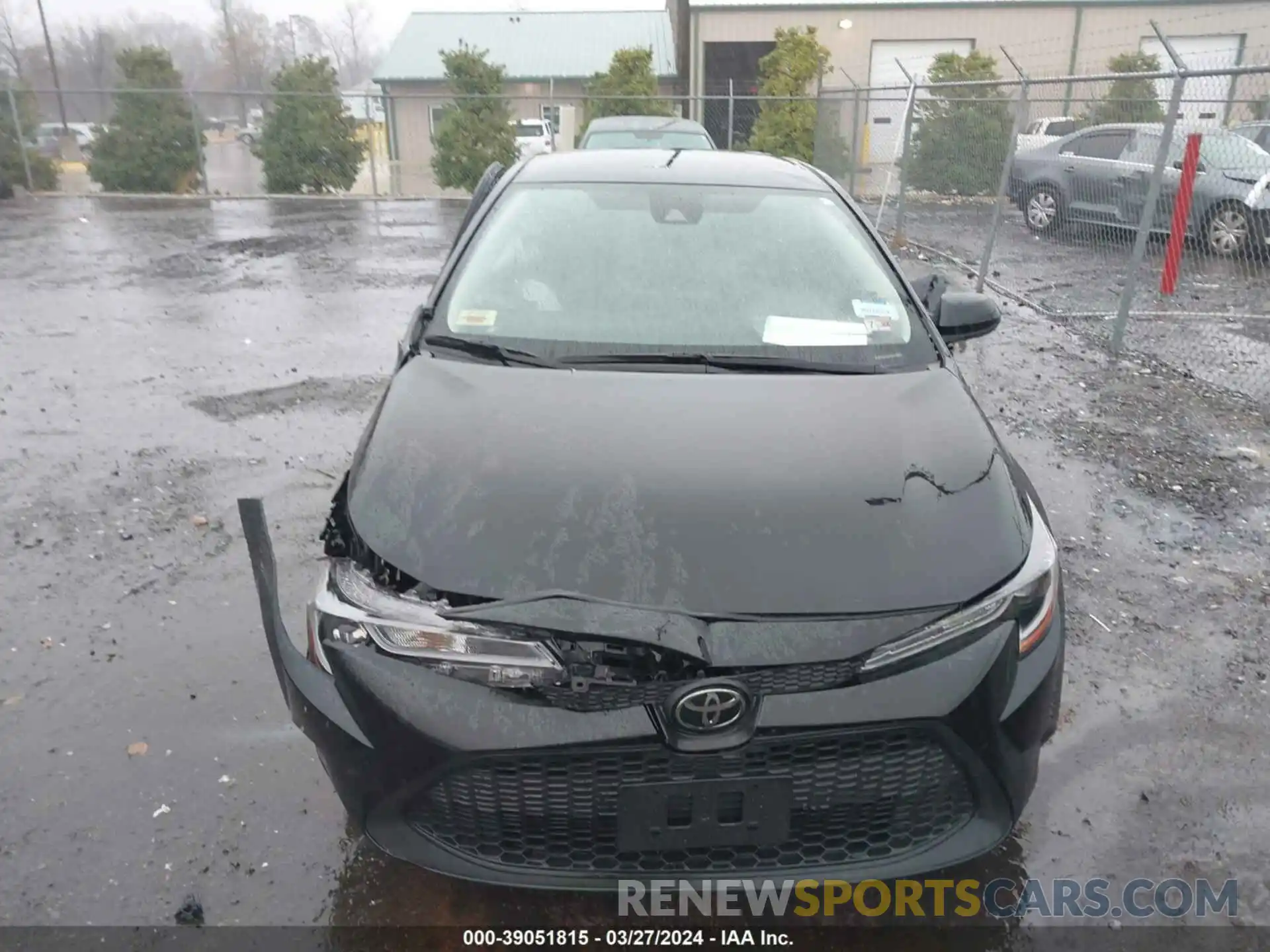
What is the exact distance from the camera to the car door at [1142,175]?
9.40 metres

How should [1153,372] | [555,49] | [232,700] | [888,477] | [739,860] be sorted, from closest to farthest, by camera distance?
[739,860] < [888,477] < [232,700] < [1153,372] < [555,49]

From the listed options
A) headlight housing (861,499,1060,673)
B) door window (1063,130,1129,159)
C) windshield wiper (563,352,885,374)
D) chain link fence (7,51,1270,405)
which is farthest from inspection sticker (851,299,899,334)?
door window (1063,130,1129,159)

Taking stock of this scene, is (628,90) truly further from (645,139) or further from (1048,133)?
(645,139)

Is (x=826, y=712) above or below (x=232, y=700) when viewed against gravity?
above

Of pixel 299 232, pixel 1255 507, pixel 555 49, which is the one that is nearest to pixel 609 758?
pixel 1255 507

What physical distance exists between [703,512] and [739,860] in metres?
0.74

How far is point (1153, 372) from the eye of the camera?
22.2 feet

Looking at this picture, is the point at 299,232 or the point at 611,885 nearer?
the point at 611,885

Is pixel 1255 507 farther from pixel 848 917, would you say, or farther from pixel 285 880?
pixel 285 880

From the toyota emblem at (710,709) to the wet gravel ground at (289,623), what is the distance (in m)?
0.79

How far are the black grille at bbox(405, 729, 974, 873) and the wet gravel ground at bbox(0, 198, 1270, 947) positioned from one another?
0.46 meters

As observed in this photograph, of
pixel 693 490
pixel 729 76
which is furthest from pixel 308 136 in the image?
pixel 693 490

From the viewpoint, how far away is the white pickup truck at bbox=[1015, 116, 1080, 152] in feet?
42.3

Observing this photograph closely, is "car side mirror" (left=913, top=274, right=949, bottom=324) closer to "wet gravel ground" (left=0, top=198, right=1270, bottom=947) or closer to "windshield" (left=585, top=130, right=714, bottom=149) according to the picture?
"wet gravel ground" (left=0, top=198, right=1270, bottom=947)
